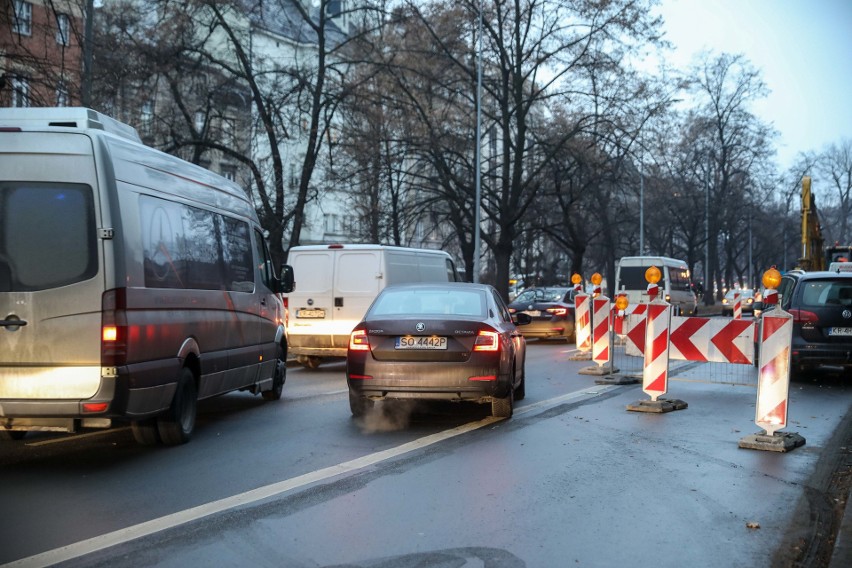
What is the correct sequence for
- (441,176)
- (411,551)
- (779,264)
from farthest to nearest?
(779,264) → (441,176) → (411,551)

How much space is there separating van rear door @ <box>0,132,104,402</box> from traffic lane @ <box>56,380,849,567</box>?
2.17 metres

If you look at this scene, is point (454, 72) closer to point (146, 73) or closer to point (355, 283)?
point (146, 73)

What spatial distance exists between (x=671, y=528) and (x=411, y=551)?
1.68 m

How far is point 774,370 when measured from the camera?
8.83 meters

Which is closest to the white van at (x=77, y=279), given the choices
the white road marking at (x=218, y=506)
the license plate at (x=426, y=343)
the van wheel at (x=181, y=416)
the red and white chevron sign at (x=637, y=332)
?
the van wheel at (x=181, y=416)

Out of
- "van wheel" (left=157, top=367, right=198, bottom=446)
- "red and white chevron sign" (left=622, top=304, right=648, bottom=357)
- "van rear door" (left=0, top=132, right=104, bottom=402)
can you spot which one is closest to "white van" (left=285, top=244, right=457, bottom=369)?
"red and white chevron sign" (left=622, top=304, right=648, bottom=357)

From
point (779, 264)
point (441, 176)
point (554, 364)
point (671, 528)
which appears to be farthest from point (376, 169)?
point (779, 264)

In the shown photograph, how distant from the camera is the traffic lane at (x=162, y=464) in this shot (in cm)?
598

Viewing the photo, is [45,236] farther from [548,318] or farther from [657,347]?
[548,318]

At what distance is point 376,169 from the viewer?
29.6 metres

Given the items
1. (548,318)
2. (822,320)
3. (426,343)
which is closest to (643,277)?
(548,318)

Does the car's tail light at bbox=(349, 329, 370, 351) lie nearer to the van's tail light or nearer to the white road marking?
the white road marking

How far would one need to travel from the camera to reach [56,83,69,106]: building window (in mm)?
13697

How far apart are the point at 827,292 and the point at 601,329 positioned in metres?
3.53
